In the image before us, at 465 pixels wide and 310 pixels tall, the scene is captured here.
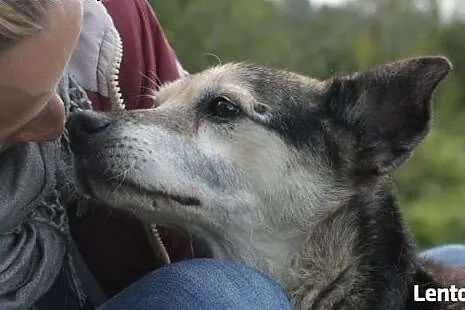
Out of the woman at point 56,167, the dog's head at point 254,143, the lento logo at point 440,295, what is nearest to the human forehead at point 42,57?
the woman at point 56,167

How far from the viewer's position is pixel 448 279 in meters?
2.73

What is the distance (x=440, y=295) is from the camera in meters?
2.62

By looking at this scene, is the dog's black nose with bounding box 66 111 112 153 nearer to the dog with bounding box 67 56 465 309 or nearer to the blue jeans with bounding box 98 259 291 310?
the dog with bounding box 67 56 465 309

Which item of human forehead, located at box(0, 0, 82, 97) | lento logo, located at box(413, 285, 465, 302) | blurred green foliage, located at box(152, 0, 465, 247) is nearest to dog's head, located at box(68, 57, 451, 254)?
human forehead, located at box(0, 0, 82, 97)

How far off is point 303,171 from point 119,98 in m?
0.54

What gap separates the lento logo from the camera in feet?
8.59

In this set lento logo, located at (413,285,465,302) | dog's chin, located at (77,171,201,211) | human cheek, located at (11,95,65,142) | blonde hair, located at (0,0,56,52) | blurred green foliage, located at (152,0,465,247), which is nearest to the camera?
blonde hair, located at (0,0,56,52)

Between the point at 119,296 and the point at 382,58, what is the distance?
6.32m

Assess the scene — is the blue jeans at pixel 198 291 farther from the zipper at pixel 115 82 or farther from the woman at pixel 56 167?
the zipper at pixel 115 82

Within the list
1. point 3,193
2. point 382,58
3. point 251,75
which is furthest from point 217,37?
point 3,193

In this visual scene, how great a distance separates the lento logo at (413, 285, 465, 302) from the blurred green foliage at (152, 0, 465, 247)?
283cm

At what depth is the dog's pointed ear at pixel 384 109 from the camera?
2629mm

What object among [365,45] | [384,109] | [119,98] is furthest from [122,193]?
[365,45]

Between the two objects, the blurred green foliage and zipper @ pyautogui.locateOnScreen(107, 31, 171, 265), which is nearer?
zipper @ pyautogui.locateOnScreen(107, 31, 171, 265)
